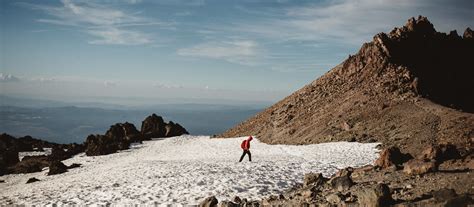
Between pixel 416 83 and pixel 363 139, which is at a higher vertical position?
pixel 416 83

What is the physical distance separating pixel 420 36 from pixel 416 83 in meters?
17.7

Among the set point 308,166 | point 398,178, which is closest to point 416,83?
point 308,166

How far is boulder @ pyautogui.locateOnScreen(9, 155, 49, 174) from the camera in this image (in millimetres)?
40812

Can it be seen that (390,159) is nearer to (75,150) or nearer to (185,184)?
(185,184)

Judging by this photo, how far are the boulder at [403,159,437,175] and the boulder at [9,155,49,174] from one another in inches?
1520

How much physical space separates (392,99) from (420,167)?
29.6 metres

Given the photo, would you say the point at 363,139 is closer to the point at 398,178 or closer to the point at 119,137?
the point at 398,178

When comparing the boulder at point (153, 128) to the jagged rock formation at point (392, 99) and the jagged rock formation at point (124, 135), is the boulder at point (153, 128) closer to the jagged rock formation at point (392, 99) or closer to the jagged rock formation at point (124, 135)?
the jagged rock formation at point (124, 135)

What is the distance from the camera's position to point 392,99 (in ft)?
134

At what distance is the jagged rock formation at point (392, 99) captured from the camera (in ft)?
108

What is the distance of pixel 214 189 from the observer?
17594 millimetres

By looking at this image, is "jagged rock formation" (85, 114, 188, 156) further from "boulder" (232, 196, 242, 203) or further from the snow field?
"boulder" (232, 196, 242, 203)

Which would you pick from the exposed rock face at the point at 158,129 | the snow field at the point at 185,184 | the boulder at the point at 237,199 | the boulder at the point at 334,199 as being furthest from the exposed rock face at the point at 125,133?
the boulder at the point at 334,199

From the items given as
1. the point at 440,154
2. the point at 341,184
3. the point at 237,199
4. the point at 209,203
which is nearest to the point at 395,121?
the point at 440,154
